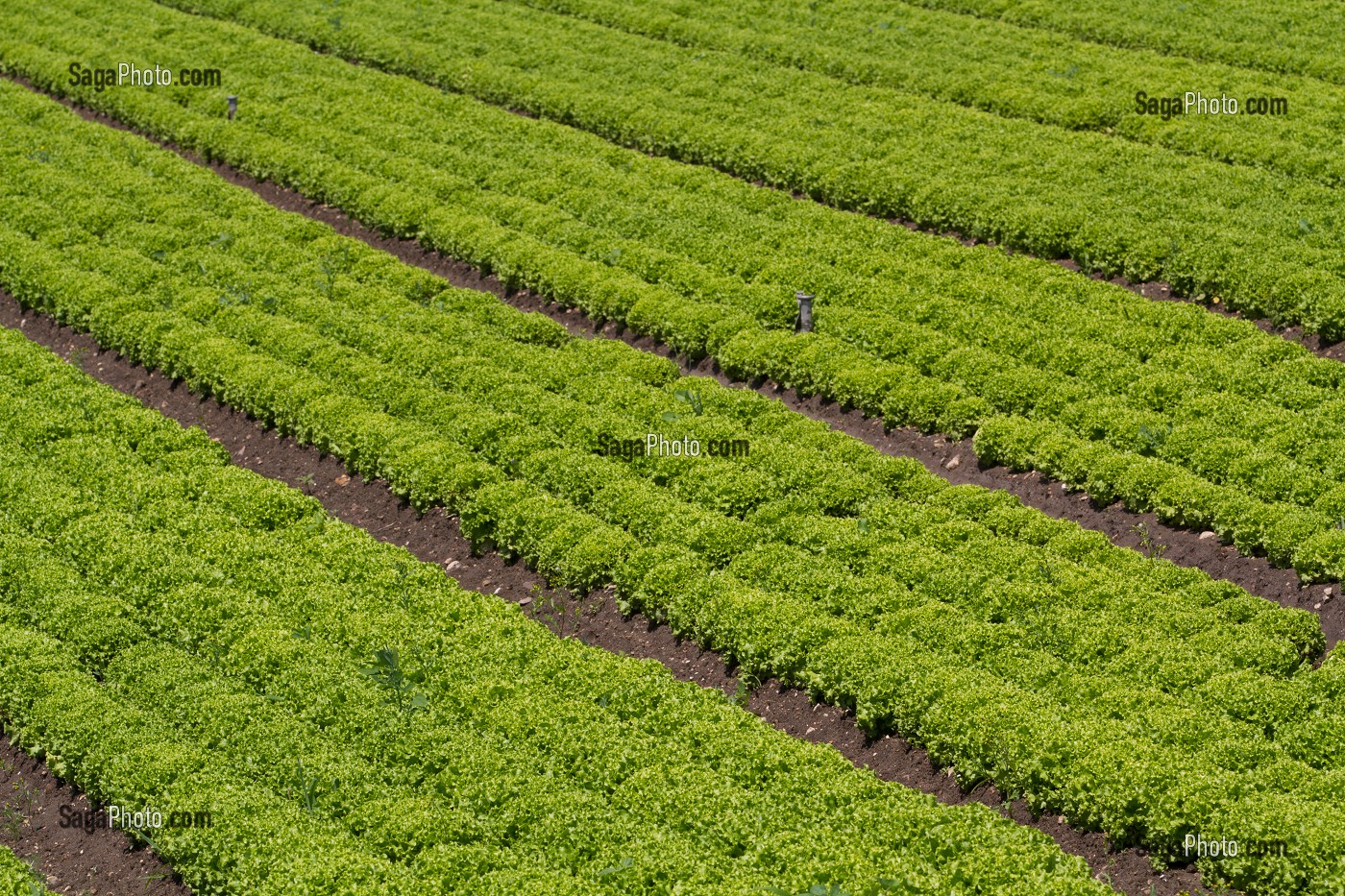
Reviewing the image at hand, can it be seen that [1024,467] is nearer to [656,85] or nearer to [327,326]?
[327,326]

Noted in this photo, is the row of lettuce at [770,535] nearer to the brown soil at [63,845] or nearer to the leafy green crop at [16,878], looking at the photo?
the brown soil at [63,845]

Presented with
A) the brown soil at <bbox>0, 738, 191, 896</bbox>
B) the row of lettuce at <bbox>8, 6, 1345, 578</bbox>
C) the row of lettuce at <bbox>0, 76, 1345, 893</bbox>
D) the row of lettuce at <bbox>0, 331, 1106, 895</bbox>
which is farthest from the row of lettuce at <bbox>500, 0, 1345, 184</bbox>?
the brown soil at <bbox>0, 738, 191, 896</bbox>

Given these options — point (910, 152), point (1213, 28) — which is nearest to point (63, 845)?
point (910, 152)

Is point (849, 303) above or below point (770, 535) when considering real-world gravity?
above

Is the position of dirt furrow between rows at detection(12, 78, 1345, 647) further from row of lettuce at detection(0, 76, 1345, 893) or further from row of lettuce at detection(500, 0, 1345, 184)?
row of lettuce at detection(500, 0, 1345, 184)

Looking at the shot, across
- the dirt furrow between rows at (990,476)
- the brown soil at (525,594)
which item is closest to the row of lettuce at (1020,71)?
the dirt furrow between rows at (990,476)

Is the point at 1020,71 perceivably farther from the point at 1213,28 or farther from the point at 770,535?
the point at 770,535
